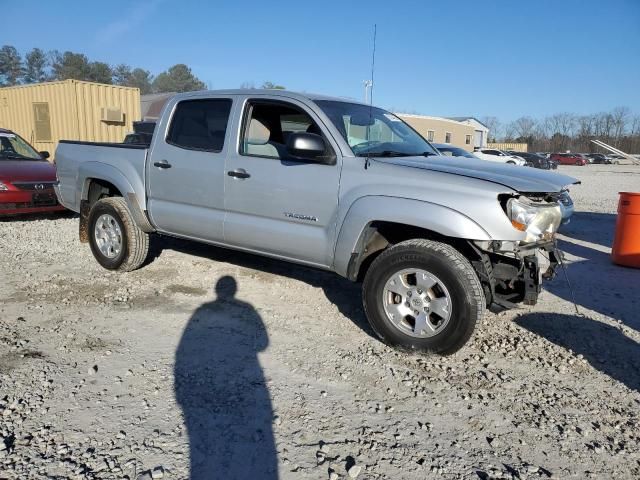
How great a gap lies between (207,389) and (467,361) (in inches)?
75.6

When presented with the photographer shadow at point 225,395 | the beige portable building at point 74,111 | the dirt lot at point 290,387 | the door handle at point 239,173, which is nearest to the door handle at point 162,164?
the door handle at point 239,173

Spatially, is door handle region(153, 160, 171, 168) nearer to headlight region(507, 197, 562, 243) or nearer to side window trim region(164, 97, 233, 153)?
side window trim region(164, 97, 233, 153)

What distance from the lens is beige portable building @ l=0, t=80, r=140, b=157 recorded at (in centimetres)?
1582

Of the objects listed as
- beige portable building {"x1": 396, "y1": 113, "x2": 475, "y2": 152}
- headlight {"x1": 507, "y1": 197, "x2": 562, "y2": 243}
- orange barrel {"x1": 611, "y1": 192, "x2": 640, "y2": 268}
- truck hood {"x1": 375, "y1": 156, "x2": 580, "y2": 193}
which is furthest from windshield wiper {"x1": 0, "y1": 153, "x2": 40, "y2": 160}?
beige portable building {"x1": 396, "y1": 113, "x2": 475, "y2": 152}

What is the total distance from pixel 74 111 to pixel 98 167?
1173 cm

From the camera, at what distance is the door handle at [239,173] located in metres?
4.53

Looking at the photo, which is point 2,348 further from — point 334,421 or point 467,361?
point 467,361

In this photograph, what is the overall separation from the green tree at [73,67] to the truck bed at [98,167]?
6291 centimetres

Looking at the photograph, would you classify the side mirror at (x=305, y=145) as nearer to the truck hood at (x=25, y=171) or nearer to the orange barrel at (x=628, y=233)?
the orange barrel at (x=628, y=233)

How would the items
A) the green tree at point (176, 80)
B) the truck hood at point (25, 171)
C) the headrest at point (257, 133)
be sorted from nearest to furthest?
the headrest at point (257, 133)
the truck hood at point (25, 171)
the green tree at point (176, 80)

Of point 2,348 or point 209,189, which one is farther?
point 209,189

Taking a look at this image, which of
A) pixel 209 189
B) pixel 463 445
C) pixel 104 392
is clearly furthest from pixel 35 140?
pixel 463 445

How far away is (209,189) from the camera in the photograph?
481 cm

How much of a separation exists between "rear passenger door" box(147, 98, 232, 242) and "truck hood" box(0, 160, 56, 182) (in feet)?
14.9
